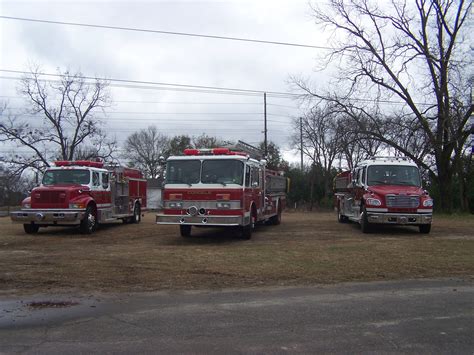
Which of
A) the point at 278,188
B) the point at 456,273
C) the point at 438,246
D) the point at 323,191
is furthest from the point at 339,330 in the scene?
the point at 323,191

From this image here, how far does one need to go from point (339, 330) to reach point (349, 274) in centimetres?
342

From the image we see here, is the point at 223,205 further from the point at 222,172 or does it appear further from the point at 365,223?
the point at 365,223

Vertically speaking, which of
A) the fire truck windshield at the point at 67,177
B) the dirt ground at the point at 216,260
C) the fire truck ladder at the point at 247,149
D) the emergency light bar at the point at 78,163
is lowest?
the dirt ground at the point at 216,260

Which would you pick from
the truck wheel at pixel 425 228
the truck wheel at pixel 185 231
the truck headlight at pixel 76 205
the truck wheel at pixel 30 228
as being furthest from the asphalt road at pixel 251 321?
the truck wheel at pixel 30 228

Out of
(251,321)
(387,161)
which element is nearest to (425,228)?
(387,161)

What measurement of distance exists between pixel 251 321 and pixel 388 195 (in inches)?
415

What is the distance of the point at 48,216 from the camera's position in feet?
50.4

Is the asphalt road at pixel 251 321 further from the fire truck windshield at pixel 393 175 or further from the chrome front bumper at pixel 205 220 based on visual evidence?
the fire truck windshield at pixel 393 175

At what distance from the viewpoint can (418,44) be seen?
29.0 metres

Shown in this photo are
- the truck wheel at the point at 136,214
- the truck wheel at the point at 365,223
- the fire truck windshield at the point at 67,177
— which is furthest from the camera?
the truck wheel at the point at 136,214

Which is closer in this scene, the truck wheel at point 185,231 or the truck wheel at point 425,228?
the truck wheel at point 185,231

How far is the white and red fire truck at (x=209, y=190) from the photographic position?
518 inches

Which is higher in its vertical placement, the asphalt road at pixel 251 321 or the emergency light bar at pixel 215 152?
the emergency light bar at pixel 215 152

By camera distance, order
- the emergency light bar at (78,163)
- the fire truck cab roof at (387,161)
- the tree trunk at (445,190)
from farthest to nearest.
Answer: the tree trunk at (445,190) → the emergency light bar at (78,163) → the fire truck cab roof at (387,161)
